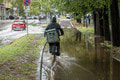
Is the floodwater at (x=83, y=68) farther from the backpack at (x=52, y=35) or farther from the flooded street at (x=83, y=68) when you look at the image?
the backpack at (x=52, y=35)

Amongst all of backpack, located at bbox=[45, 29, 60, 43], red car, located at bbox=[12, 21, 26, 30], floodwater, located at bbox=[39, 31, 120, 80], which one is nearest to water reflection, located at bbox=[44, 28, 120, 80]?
floodwater, located at bbox=[39, 31, 120, 80]

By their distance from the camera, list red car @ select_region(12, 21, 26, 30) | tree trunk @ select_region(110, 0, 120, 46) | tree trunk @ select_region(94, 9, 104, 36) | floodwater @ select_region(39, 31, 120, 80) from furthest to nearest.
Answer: red car @ select_region(12, 21, 26, 30) → tree trunk @ select_region(94, 9, 104, 36) → tree trunk @ select_region(110, 0, 120, 46) → floodwater @ select_region(39, 31, 120, 80)

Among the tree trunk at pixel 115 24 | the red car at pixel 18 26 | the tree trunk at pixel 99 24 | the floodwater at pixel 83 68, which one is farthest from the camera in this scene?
the red car at pixel 18 26

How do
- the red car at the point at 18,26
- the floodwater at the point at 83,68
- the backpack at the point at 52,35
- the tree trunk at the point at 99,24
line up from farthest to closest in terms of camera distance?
the red car at the point at 18,26 < the tree trunk at the point at 99,24 < the backpack at the point at 52,35 < the floodwater at the point at 83,68

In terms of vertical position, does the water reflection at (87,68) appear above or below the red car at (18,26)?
below

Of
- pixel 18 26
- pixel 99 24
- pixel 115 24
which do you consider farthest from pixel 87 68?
pixel 18 26

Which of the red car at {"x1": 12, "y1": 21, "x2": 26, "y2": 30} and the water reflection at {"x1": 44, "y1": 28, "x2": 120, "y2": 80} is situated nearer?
the water reflection at {"x1": 44, "y1": 28, "x2": 120, "y2": 80}

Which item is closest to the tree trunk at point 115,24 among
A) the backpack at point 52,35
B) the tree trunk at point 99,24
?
the tree trunk at point 99,24

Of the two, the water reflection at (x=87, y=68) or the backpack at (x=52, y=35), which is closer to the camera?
the water reflection at (x=87, y=68)

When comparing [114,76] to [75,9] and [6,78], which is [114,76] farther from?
[75,9]

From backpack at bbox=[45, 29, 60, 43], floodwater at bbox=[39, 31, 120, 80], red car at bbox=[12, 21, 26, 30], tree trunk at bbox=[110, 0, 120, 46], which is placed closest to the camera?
floodwater at bbox=[39, 31, 120, 80]

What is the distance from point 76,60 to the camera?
42.7ft

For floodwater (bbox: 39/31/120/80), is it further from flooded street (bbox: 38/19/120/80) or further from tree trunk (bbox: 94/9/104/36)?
tree trunk (bbox: 94/9/104/36)

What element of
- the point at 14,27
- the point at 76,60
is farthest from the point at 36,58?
the point at 14,27
